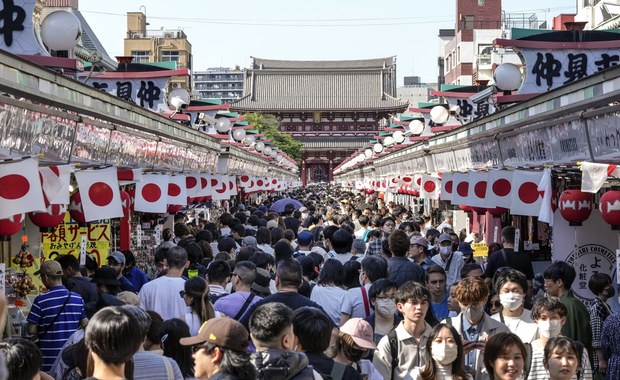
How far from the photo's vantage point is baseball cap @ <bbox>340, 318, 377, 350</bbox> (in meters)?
6.29

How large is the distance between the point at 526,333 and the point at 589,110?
3525 millimetres

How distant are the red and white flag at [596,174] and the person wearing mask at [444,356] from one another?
319cm

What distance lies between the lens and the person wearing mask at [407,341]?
6.89 m

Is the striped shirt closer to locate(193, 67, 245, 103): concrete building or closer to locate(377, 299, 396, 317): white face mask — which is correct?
locate(377, 299, 396, 317): white face mask

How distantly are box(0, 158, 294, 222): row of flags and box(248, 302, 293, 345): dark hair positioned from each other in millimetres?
3152

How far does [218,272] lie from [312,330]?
347cm

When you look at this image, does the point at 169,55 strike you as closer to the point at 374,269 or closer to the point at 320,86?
the point at 320,86

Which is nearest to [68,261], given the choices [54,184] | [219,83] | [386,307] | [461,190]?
[54,184]

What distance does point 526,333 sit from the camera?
748 cm

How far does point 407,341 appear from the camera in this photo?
699 centimetres

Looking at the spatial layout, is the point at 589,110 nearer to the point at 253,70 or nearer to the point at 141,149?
the point at 141,149

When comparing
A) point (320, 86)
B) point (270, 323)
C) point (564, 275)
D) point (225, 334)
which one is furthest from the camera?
point (320, 86)

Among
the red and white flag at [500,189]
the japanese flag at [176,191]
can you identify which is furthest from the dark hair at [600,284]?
the japanese flag at [176,191]

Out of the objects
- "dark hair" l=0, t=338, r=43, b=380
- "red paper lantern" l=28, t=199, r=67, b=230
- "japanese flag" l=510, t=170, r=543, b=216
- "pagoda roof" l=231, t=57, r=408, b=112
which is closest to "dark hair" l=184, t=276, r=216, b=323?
"red paper lantern" l=28, t=199, r=67, b=230
